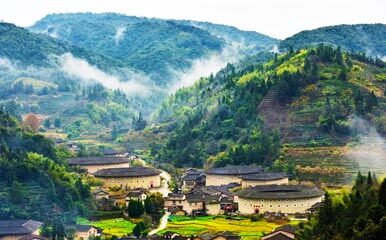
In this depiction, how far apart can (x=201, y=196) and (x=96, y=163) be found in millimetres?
23169

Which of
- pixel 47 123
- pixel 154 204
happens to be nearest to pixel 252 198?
pixel 154 204

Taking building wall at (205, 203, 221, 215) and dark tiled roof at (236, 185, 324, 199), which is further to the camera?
building wall at (205, 203, 221, 215)

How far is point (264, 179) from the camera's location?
77.6 meters

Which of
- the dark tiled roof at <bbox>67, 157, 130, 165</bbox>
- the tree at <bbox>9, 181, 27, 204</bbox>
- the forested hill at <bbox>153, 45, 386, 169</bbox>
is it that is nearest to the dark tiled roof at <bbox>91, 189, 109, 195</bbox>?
the tree at <bbox>9, 181, 27, 204</bbox>

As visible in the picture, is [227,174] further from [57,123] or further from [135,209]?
[57,123]

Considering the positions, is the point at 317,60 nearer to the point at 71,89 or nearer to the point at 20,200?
the point at 20,200

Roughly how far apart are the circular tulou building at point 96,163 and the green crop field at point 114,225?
2464 centimetres

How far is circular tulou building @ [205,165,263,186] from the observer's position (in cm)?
8288

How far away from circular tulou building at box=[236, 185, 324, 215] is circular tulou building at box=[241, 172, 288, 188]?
7678 millimetres

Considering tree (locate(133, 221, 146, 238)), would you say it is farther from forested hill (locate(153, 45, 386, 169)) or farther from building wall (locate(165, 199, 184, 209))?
forested hill (locate(153, 45, 386, 169))

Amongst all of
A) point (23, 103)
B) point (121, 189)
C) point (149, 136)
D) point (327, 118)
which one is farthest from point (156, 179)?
point (23, 103)

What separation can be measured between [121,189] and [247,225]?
2004cm

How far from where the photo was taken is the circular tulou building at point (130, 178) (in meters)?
81.4

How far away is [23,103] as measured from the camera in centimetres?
16975
